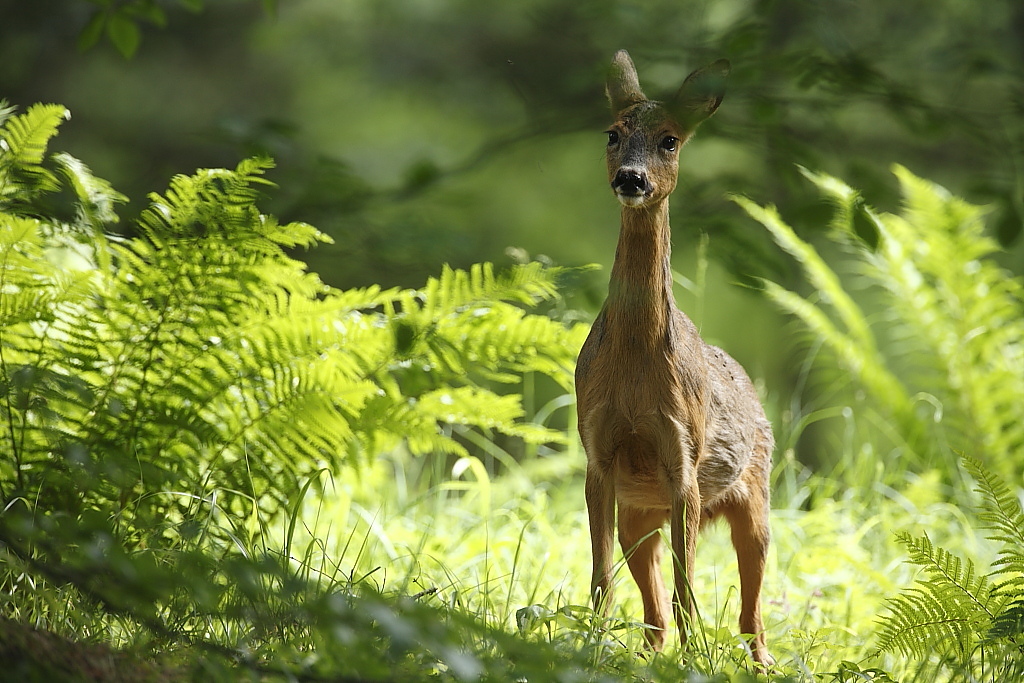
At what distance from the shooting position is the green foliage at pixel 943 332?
5812 mm

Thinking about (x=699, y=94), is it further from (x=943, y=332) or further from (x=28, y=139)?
(x=943, y=332)

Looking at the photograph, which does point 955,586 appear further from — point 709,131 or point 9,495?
point 9,495

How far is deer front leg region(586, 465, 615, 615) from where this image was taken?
9.43 feet

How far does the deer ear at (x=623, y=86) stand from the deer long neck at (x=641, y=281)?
0.30 metres

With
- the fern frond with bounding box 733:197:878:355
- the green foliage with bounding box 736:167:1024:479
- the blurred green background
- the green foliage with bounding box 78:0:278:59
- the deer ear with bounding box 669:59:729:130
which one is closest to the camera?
the deer ear with bounding box 669:59:729:130

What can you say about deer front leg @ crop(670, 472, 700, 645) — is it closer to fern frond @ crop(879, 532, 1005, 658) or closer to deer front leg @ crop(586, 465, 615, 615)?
deer front leg @ crop(586, 465, 615, 615)

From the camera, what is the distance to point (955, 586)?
119 inches

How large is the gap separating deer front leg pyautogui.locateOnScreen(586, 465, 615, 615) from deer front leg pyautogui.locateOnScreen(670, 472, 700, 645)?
0.19 m

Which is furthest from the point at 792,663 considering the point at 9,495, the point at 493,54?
the point at 493,54

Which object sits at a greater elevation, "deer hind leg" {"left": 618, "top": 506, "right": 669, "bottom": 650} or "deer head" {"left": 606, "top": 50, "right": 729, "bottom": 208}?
"deer head" {"left": 606, "top": 50, "right": 729, "bottom": 208}

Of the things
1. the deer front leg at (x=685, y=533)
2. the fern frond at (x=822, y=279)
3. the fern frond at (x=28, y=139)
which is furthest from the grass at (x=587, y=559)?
the fern frond at (x=28, y=139)

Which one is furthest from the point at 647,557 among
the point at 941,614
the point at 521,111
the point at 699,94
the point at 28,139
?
the point at 521,111

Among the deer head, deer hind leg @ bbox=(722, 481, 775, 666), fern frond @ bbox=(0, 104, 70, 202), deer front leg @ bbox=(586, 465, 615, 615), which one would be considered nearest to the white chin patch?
the deer head

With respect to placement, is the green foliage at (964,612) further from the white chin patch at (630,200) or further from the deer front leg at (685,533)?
the white chin patch at (630,200)
